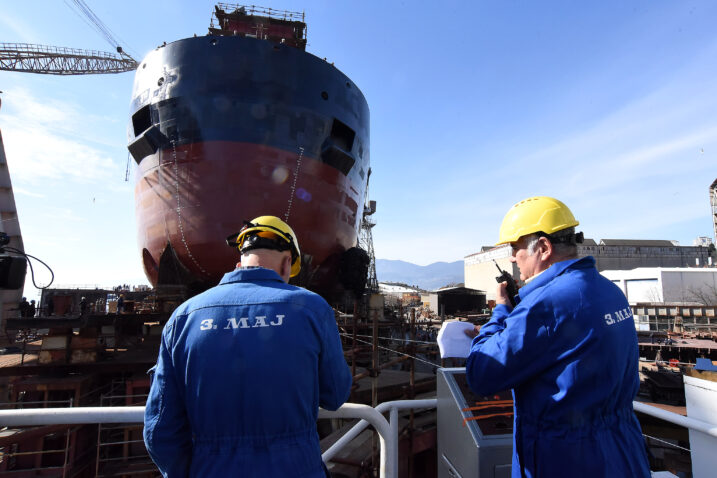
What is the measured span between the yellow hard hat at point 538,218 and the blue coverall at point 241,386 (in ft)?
3.37

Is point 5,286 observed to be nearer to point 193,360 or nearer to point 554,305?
point 193,360

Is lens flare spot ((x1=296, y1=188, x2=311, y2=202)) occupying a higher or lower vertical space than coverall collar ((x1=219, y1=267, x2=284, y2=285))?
higher

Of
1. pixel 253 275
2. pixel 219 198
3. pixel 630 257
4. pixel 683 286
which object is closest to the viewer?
pixel 253 275

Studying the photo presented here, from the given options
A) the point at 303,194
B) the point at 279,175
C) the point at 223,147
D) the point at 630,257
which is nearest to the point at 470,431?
the point at 279,175

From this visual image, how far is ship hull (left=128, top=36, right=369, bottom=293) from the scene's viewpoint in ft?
27.5

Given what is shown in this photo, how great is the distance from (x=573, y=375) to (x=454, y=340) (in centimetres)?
71

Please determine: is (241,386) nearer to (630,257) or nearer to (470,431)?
(470,431)

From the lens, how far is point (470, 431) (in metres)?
2.22

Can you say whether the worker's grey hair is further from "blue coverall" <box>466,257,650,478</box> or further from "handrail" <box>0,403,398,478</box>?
"handrail" <box>0,403,398,478</box>

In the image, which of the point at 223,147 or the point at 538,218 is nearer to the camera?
the point at 538,218

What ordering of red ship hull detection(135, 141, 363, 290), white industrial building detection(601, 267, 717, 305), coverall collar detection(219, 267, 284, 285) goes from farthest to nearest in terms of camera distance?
white industrial building detection(601, 267, 717, 305) < red ship hull detection(135, 141, 363, 290) < coverall collar detection(219, 267, 284, 285)

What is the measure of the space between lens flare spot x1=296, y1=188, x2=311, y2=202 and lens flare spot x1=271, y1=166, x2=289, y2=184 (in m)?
0.45

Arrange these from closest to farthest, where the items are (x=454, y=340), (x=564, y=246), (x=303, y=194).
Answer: (x=564, y=246)
(x=454, y=340)
(x=303, y=194)

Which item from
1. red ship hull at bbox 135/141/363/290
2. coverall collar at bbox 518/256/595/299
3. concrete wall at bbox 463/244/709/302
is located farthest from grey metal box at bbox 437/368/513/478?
concrete wall at bbox 463/244/709/302
